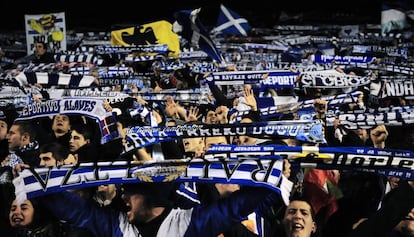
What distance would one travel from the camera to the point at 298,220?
12.3 ft

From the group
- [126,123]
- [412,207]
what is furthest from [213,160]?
[126,123]

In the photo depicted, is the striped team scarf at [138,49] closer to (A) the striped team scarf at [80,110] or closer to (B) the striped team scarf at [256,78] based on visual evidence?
(B) the striped team scarf at [256,78]

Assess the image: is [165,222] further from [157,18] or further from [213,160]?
[157,18]

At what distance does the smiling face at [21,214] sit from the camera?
3840 millimetres

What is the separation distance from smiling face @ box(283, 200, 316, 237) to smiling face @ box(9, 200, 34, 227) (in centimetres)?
135

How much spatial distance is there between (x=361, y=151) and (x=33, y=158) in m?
2.13

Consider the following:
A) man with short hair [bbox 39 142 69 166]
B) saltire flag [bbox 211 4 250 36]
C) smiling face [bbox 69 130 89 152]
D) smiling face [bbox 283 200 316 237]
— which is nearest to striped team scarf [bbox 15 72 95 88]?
smiling face [bbox 69 130 89 152]

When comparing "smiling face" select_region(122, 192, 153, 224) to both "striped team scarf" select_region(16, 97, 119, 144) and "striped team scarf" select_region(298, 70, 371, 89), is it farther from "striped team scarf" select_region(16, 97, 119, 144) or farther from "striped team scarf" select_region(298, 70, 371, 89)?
"striped team scarf" select_region(298, 70, 371, 89)

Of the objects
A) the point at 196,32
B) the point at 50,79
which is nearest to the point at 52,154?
the point at 50,79

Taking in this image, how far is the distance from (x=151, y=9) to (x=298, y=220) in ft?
115

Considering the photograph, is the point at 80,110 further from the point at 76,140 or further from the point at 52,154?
the point at 52,154

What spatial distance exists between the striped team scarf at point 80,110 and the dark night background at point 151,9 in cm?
2842

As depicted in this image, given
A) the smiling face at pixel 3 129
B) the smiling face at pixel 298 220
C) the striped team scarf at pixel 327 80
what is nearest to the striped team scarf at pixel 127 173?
the smiling face at pixel 298 220

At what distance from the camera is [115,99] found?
638 cm
